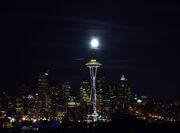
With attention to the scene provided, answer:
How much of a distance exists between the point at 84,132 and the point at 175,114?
77247 millimetres

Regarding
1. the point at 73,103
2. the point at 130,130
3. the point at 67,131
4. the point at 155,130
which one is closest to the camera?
the point at 130,130

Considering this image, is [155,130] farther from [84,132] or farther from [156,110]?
[156,110]

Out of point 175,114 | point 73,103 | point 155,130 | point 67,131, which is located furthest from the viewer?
point 73,103

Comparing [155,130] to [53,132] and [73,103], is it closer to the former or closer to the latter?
[53,132]

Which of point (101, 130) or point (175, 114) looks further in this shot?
point (175, 114)

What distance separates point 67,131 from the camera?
83.4m

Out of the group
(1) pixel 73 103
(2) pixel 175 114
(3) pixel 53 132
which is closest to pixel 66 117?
(1) pixel 73 103

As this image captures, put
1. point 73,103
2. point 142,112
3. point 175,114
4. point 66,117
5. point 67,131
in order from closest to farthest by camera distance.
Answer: point 67,131
point 175,114
point 142,112
point 66,117
point 73,103

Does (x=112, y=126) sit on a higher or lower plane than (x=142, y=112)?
lower

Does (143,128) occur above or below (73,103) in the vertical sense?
below

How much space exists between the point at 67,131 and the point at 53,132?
295 cm

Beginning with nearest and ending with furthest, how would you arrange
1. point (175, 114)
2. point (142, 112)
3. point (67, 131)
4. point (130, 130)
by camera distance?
point (130, 130)
point (67, 131)
point (175, 114)
point (142, 112)

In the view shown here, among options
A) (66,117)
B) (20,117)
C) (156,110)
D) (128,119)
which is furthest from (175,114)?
(128,119)

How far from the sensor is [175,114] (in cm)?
14950
